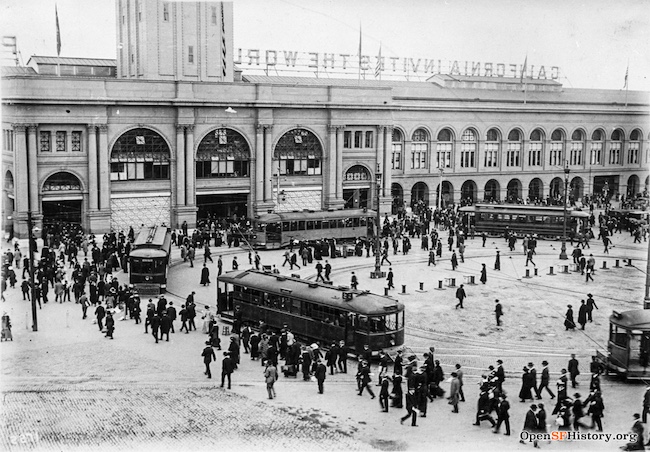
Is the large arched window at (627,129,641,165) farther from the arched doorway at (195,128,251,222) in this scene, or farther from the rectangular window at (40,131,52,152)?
the rectangular window at (40,131,52,152)

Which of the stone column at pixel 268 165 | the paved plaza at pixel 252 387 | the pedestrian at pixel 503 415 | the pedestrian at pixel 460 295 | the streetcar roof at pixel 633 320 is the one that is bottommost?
the paved plaza at pixel 252 387

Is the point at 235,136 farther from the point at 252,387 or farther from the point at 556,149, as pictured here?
the point at 556,149

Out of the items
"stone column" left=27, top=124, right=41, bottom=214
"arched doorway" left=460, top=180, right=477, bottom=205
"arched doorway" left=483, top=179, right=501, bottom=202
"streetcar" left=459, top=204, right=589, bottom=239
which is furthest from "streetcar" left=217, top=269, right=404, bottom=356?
"arched doorway" left=483, top=179, right=501, bottom=202

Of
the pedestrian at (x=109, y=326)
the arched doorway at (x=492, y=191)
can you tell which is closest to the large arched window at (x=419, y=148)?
the arched doorway at (x=492, y=191)

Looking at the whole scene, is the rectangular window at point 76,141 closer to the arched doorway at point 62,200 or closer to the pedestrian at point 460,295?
the arched doorway at point 62,200

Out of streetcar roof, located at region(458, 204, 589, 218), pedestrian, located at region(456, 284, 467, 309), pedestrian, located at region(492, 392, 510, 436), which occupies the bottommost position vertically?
pedestrian, located at region(492, 392, 510, 436)

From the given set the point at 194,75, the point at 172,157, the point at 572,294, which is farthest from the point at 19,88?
the point at 572,294
